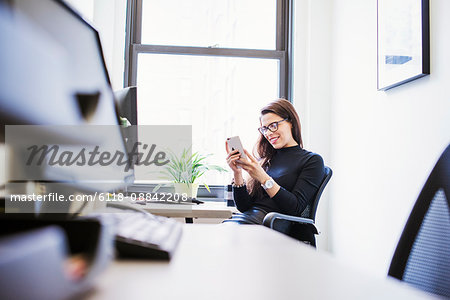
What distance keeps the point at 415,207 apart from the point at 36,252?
76cm

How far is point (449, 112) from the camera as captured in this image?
1.54 m

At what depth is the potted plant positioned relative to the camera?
253cm

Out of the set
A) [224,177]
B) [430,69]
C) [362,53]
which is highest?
[362,53]

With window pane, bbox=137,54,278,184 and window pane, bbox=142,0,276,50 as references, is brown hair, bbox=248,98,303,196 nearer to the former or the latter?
window pane, bbox=137,54,278,184

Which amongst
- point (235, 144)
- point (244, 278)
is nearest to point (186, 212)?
point (235, 144)

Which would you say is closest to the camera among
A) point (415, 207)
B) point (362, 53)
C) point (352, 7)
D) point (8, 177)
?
point (8, 177)

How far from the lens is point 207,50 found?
3086 mm

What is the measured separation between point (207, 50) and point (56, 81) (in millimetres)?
2652

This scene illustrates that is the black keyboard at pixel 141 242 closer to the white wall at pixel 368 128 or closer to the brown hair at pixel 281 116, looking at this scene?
the white wall at pixel 368 128

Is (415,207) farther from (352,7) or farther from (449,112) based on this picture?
(352,7)

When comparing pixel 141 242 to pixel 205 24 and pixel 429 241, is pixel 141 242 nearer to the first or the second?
pixel 429 241

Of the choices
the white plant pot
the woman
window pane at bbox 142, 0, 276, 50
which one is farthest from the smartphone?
window pane at bbox 142, 0, 276, 50

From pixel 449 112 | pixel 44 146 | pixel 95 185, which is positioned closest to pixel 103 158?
pixel 95 185

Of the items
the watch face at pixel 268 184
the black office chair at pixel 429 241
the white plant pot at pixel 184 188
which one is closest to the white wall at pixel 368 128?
the watch face at pixel 268 184
